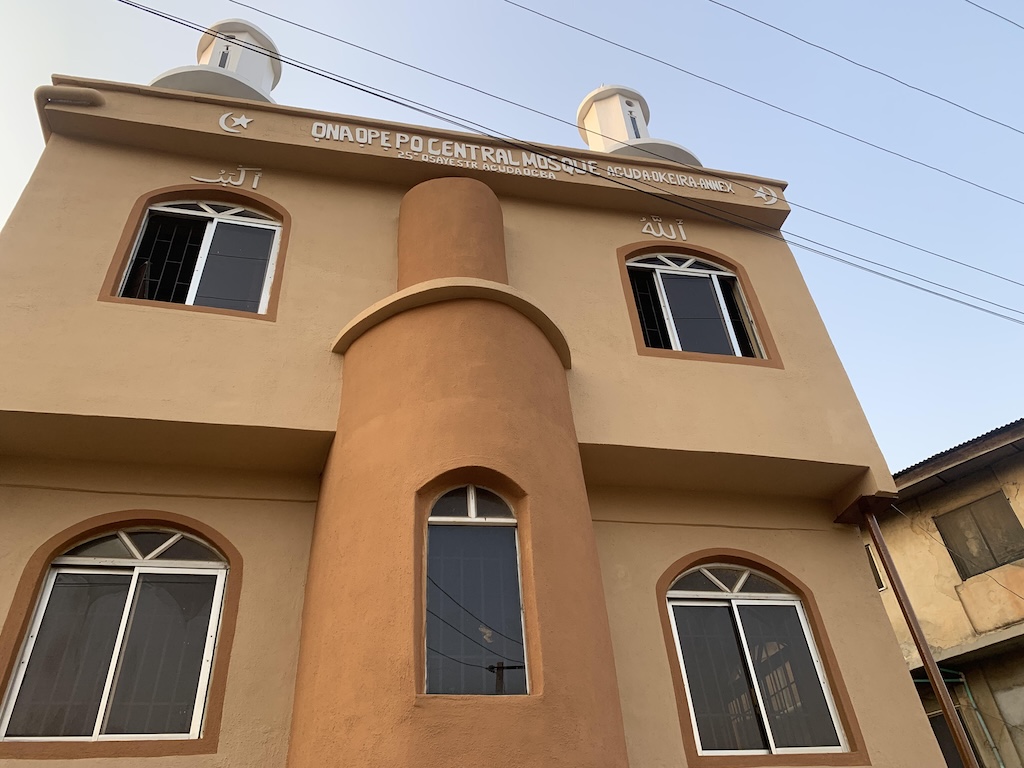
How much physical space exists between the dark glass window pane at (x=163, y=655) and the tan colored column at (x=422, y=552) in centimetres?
83

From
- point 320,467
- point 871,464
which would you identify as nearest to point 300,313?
point 320,467

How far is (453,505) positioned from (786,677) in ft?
10.9

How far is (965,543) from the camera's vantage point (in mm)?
12617

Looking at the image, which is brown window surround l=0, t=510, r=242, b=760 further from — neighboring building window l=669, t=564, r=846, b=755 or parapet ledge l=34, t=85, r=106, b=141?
parapet ledge l=34, t=85, r=106, b=141

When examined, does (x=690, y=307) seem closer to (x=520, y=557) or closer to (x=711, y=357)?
(x=711, y=357)

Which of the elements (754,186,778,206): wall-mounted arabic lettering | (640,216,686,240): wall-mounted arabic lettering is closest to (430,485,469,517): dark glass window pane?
(640,216,686,240): wall-mounted arabic lettering

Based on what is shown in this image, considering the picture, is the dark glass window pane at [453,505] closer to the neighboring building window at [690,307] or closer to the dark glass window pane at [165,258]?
the neighboring building window at [690,307]

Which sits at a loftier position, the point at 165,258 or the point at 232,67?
the point at 232,67

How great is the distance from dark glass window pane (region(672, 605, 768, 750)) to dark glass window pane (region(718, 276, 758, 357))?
3.05 metres

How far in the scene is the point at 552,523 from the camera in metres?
5.78

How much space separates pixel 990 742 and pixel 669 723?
331 inches

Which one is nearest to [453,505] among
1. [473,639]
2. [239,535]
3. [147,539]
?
[473,639]

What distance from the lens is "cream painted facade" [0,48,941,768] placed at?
5234 mm

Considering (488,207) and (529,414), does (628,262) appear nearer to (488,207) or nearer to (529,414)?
(488,207)
